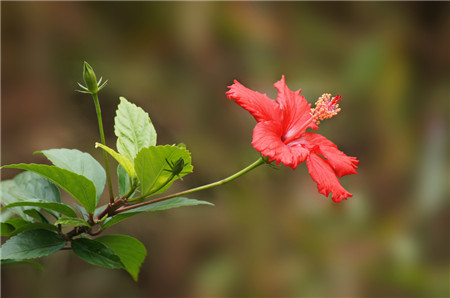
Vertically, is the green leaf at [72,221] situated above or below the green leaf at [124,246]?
above

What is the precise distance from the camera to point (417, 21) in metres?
2.56

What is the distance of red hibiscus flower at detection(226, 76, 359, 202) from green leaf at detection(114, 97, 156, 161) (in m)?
0.12

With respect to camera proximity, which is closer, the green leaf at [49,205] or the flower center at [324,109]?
the green leaf at [49,205]

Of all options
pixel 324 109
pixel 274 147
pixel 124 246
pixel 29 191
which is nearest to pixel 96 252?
pixel 124 246

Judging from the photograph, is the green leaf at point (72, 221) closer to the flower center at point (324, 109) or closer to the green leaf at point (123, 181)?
the green leaf at point (123, 181)

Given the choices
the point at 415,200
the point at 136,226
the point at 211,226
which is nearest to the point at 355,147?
the point at 415,200

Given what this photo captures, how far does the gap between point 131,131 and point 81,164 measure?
10cm

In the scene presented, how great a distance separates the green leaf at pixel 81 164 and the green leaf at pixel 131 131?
7 centimetres

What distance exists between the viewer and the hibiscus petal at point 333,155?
2.40 feet

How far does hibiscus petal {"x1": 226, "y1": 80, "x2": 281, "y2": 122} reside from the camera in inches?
27.6

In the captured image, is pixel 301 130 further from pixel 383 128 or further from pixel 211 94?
pixel 383 128

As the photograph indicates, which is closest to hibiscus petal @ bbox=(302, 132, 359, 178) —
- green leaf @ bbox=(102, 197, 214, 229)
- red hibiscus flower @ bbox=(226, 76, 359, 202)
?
red hibiscus flower @ bbox=(226, 76, 359, 202)

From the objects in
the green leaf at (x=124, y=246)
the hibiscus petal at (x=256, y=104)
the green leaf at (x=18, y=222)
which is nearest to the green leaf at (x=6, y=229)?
the green leaf at (x=18, y=222)

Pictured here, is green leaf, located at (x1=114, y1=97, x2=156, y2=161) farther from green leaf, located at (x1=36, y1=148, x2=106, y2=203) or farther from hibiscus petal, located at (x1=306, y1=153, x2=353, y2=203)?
hibiscus petal, located at (x1=306, y1=153, x2=353, y2=203)
